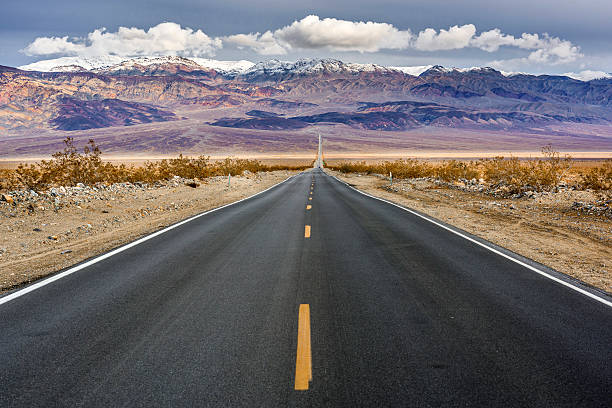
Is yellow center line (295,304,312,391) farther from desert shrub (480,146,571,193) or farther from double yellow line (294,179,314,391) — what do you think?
desert shrub (480,146,571,193)

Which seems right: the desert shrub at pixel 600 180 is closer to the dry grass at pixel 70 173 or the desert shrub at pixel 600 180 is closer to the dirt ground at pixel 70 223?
the dirt ground at pixel 70 223

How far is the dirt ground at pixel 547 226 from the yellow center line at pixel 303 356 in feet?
16.7

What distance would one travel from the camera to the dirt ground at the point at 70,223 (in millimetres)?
8234

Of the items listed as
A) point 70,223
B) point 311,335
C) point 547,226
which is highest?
point 311,335

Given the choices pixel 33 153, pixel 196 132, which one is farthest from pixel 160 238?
pixel 196 132

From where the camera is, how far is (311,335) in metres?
4.41

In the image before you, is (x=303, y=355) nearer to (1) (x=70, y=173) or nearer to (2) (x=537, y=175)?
(2) (x=537, y=175)

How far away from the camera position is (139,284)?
20.6ft

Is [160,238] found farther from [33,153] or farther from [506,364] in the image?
[33,153]

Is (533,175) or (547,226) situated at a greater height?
(533,175)

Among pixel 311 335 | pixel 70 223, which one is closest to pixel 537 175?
pixel 311 335

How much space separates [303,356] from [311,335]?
1.62ft

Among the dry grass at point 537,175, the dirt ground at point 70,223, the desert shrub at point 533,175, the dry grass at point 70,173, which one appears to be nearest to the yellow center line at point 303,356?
the dirt ground at point 70,223

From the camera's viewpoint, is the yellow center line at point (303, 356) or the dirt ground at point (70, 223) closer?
the yellow center line at point (303, 356)
